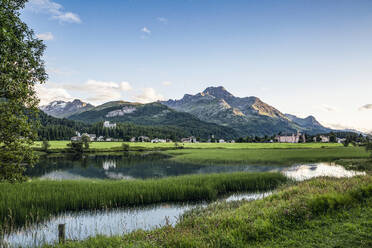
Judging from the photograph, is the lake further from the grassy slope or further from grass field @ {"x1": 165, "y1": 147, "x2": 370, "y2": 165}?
the grassy slope

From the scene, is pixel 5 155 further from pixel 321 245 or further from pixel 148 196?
pixel 321 245

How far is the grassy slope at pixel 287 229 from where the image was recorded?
1052 centimetres

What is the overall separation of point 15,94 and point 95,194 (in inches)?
519

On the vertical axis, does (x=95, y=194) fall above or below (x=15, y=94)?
below

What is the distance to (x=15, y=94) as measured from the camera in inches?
579

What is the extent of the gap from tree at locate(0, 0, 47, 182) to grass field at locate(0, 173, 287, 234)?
5322 millimetres

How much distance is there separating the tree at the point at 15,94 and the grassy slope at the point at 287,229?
7.14 metres

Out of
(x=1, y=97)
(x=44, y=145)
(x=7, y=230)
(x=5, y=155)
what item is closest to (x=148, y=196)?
(x=7, y=230)

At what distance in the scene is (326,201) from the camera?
14.1 meters

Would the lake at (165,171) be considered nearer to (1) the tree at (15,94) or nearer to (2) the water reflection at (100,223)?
(2) the water reflection at (100,223)

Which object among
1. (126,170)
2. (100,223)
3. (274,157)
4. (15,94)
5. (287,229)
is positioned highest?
(15,94)

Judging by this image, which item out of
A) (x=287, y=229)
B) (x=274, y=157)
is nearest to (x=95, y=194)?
(x=287, y=229)

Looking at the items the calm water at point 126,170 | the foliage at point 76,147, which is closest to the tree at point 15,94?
the calm water at point 126,170

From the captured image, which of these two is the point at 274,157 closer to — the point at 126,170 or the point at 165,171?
the point at 165,171
